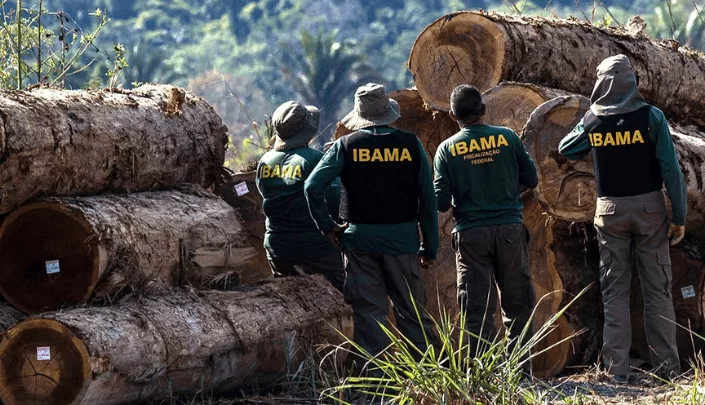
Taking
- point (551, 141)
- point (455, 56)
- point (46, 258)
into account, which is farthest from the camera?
point (455, 56)

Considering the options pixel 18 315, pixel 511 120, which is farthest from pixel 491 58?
pixel 18 315

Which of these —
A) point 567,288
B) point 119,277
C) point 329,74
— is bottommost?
point 567,288

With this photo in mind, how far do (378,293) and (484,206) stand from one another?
888 mm

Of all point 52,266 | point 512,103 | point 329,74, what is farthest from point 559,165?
point 329,74

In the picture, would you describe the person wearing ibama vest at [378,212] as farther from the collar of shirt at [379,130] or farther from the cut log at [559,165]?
the cut log at [559,165]

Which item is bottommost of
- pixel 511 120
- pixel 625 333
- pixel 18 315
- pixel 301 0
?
pixel 625 333

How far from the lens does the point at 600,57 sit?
10.1m

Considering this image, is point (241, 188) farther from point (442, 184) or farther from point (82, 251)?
point (82, 251)

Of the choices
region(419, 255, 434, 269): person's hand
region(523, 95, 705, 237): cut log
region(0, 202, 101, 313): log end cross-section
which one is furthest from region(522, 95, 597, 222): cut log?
region(0, 202, 101, 313): log end cross-section

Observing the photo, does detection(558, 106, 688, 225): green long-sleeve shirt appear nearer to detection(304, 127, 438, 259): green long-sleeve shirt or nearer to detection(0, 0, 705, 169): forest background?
detection(304, 127, 438, 259): green long-sleeve shirt

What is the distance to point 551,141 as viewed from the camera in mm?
8773

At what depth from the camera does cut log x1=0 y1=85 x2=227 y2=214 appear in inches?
289

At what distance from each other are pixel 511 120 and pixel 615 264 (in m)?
1.52

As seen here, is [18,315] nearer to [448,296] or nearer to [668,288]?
[448,296]
